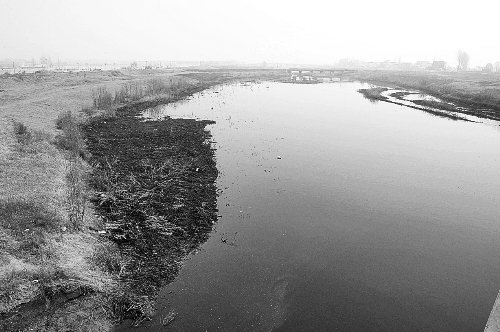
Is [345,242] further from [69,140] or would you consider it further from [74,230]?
[69,140]

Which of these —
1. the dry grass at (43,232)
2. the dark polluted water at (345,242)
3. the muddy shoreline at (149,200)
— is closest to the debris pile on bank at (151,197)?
the muddy shoreline at (149,200)

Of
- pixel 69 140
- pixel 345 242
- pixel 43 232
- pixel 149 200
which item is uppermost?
pixel 69 140

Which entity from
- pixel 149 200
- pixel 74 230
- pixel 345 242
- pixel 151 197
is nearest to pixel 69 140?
pixel 151 197

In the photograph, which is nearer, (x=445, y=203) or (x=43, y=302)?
(x=43, y=302)

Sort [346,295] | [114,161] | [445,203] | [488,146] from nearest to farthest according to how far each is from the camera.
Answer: [346,295] → [445,203] → [114,161] → [488,146]

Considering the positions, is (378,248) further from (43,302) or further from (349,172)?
(43,302)

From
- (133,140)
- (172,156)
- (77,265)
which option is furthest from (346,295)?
(133,140)

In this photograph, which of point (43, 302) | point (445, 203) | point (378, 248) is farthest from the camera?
point (445, 203)

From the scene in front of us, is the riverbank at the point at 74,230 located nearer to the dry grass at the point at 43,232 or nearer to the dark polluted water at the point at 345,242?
the dry grass at the point at 43,232

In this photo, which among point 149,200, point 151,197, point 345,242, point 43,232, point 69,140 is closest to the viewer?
point 43,232
